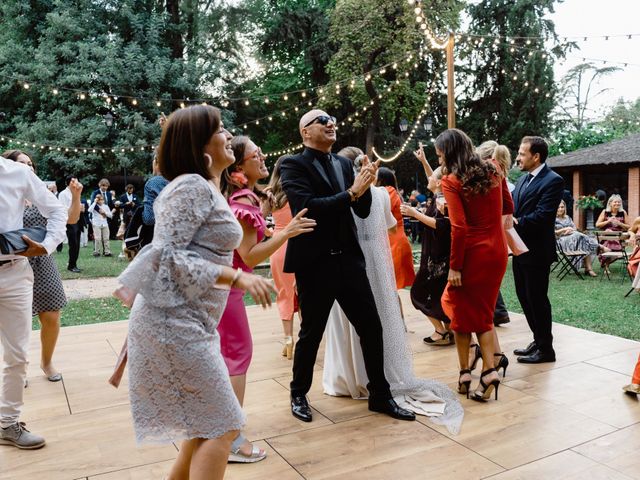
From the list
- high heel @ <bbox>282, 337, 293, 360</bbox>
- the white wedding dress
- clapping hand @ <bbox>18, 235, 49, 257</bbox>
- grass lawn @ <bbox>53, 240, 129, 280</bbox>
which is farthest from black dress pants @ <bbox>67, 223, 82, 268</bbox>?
the white wedding dress

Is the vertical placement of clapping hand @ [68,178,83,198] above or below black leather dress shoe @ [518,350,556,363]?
above

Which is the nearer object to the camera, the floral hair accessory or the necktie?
the floral hair accessory

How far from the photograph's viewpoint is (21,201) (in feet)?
9.92

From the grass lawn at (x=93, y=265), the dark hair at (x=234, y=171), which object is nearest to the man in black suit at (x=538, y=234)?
the dark hair at (x=234, y=171)

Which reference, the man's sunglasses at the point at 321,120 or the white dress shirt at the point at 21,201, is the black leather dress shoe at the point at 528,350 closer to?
the man's sunglasses at the point at 321,120

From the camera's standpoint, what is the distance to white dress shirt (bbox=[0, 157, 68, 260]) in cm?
289

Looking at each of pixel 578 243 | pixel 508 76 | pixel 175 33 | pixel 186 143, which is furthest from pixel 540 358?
pixel 508 76

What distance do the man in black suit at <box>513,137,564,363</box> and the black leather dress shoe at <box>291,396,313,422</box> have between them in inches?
79.5

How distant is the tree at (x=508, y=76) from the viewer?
25.2m

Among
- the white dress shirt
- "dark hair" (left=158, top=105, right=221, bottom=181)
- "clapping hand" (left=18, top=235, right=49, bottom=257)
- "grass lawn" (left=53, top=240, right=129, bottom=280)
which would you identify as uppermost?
"dark hair" (left=158, top=105, right=221, bottom=181)

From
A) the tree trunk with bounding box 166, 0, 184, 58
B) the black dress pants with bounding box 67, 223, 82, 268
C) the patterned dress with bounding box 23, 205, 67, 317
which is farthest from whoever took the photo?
the tree trunk with bounding box 166, 0, 184, 58

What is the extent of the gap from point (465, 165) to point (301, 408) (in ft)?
6.14

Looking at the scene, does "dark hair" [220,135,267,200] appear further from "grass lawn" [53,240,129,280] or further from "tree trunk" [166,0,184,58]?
"tree trunk" [166,0,184,58]

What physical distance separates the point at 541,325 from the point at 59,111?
20.3 metres
